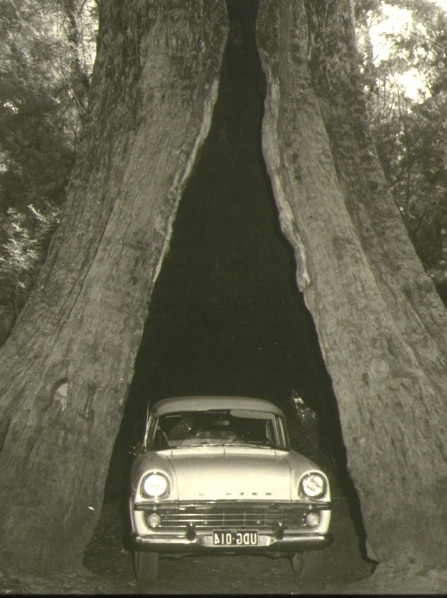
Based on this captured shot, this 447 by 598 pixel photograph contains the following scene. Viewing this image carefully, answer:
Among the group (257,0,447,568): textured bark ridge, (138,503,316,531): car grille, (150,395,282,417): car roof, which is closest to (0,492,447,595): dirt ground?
(257,0,447,568): textured bark ridge

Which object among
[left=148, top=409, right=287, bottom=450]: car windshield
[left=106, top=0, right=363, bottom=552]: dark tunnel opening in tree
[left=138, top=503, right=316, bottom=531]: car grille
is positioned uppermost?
[left=106, top=0, right=363, bottom=552]: dark tunnel opening in tree

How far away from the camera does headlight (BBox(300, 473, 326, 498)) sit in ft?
25.8

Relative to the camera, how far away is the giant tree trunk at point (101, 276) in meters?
8.34

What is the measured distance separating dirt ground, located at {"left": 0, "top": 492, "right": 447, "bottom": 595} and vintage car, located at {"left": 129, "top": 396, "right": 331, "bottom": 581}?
28 cm

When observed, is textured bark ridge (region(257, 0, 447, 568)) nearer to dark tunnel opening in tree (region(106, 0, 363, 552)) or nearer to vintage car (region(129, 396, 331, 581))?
vintage car (region(129, 396, 331, 581))

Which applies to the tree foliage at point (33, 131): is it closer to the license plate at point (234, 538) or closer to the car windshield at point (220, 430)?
the car windshield at point (220, 430)

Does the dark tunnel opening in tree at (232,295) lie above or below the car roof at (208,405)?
above

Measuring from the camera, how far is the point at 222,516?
7582mm

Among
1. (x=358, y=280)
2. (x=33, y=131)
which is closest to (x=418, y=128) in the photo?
(x=33, y=131)

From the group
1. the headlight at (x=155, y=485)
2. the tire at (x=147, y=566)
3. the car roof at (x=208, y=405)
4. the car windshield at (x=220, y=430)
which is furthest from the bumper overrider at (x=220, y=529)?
the car roof at (x=208, y=405)

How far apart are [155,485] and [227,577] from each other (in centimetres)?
155

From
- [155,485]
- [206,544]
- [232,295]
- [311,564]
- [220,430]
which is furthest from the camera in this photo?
[232,295]

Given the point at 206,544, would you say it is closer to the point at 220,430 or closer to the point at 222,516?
the point at 222,516

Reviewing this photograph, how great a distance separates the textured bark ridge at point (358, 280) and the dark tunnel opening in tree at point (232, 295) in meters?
2.49
